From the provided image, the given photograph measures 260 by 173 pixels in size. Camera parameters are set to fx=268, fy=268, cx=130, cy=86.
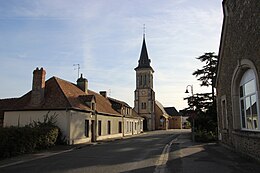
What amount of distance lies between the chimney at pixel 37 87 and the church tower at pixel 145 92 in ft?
152

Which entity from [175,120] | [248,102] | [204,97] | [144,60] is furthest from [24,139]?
[175,120]

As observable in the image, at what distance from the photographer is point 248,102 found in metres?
12.2

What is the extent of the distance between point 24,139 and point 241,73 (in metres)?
12.3

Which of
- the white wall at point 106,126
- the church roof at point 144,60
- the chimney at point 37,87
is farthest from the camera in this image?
the church roof at point 144,60

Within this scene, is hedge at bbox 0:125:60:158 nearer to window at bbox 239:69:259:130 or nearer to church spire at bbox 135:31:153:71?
window at bbox 239:69:259:130

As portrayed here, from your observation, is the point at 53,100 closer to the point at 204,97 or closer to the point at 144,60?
the point at 204,97

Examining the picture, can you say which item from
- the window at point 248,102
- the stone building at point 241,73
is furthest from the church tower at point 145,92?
the window at point 248,102

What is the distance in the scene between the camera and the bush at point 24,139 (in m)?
13.9

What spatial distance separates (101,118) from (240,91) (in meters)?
18.1

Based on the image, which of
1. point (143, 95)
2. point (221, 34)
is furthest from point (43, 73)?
point (143, 95)

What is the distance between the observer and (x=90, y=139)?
25.6 metres

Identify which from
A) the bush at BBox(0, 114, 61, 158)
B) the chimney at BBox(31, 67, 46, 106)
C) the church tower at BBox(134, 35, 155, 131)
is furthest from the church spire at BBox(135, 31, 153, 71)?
the bush at BBox(0, 114, 61, 158)

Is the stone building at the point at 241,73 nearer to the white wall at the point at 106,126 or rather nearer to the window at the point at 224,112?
the window at the point at 224,112

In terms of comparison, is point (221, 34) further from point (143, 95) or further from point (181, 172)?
point (143, 95)
